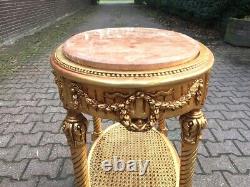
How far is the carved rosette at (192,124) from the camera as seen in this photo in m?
1.40

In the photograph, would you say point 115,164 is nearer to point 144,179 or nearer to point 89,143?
point 144,179

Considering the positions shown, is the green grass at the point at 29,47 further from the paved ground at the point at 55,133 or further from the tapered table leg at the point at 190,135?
the tapered table leg at the point at 190,135

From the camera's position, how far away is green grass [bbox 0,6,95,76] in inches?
188

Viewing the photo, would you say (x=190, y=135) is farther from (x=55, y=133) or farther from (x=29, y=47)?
(x=29, y=47)

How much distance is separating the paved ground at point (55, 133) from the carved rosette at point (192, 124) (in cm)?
84

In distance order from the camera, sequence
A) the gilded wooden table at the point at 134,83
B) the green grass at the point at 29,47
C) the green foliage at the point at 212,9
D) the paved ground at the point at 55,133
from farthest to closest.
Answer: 1. the green foliage at the point at 212,9
2. the green grass at the point at 29,47
3. the paved ground at the point at 55,133
4. the gilded wooden table at the point at 134,83

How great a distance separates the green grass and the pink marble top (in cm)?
321

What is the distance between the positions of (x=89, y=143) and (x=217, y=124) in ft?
4.39

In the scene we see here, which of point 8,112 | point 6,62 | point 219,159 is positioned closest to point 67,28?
point 6,62

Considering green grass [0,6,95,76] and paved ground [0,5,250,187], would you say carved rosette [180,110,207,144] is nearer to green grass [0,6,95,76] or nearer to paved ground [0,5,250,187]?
paved ground [0,5,250,187]

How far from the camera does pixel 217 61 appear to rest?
5.10m

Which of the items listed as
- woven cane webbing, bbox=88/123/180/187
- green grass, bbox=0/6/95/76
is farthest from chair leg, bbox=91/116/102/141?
green grass, bbox=0/6/95/76

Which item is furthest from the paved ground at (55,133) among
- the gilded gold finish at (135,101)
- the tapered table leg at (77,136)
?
the gilded gold finish at (135,101)

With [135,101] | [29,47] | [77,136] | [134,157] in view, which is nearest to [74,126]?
[77,136]
